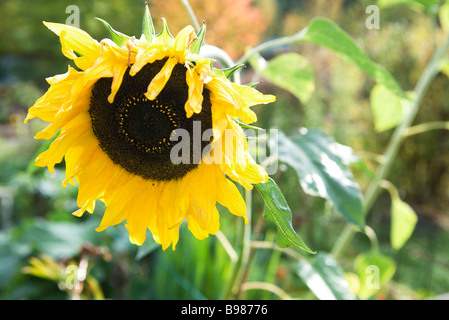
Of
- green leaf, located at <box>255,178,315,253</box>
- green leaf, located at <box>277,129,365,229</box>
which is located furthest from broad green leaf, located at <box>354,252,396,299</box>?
green leaf, located at <box>255,178,315,253</box>

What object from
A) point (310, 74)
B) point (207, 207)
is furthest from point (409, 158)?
point (207, 207)

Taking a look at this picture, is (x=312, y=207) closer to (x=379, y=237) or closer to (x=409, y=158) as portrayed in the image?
(x=379, y=237)

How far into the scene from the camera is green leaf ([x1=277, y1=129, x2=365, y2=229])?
41 cm

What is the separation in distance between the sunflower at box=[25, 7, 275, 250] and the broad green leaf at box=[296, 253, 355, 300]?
0.60 ft

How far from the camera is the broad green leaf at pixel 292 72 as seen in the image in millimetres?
612

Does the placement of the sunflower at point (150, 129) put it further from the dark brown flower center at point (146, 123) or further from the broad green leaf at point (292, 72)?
the broad green leaf at point (292, 72)

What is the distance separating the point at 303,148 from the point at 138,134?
0.64 feet

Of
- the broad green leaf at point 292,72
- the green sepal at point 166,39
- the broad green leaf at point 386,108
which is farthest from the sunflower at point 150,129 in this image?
the broad green leaf at point 386,108

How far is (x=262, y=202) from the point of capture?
1.95m

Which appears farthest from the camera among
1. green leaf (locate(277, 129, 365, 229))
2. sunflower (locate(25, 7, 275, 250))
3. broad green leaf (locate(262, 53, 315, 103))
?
broad green leaf (locate(262, 53, 315, 103))

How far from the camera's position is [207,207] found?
0.35m

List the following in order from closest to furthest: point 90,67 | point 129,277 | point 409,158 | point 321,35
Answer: point 90,67
point 321,35
point 129,277
point 409,158

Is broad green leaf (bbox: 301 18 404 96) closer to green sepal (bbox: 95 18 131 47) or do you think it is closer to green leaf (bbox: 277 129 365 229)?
green leaf (bbox: 277 129 365 229)

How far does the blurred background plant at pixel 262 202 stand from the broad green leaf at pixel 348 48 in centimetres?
11
